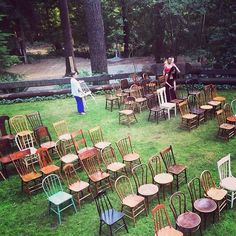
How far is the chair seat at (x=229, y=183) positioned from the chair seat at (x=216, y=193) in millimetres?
117

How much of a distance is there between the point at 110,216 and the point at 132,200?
69 centimetres

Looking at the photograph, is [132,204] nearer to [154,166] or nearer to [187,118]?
[154,166]

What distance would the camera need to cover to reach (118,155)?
10.5 m

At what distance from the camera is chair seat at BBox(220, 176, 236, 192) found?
735 cm

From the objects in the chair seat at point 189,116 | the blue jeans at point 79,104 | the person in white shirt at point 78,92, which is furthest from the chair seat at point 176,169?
the blue jeans at point 79,104

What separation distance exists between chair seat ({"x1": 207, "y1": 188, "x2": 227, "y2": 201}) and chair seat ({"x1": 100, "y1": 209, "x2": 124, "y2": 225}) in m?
2.03

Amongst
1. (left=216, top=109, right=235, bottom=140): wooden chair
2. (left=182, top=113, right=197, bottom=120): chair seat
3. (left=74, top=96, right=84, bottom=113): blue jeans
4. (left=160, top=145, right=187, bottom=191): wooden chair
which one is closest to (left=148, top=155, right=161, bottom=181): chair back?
(left=160, top=145, right=187, bottom=191): wooden chair

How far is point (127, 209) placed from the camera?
7.81 metres

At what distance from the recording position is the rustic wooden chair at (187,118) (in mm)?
11516

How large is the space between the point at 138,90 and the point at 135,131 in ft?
9.44

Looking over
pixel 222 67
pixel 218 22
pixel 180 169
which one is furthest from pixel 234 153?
pixel 218 22

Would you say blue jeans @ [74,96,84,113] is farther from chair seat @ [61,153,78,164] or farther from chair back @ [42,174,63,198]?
chair back @ [42,174,63,198]

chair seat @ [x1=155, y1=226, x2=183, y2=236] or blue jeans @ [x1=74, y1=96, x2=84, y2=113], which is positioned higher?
blue jeans @ [x1=74, y1=96, x2=84, y2=113]

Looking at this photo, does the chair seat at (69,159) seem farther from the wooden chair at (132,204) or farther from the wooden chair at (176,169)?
the wooden chair at (176,169)
